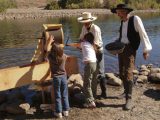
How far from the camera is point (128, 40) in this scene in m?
8.47

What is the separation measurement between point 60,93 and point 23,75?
0.97 meters

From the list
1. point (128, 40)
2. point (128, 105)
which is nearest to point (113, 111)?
point (128, 105)

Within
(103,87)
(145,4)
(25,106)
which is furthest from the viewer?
(145,4)

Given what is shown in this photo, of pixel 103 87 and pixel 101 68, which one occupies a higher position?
pixel 101 68

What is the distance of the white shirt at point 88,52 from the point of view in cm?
839

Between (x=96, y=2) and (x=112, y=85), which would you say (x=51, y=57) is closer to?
(x=112, y=85)

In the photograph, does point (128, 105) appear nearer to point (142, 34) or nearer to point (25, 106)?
point (142, 34)

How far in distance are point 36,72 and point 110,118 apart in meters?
2.01

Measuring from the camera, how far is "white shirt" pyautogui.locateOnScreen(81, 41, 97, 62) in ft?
27.5

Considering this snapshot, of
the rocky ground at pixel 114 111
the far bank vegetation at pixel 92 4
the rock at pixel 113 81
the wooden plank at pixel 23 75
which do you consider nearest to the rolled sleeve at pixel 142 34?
the rocky ground at pixel 114 111

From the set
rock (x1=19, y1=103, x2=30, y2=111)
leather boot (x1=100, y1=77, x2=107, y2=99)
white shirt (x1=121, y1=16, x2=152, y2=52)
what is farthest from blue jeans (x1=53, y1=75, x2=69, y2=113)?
white shirt (x1=121, y1=16, x2=152, y2=52)

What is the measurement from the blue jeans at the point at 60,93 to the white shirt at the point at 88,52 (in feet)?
2.20

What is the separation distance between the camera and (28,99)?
9922mm

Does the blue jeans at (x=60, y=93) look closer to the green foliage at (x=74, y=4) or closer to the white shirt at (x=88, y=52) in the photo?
the white shirt at (x=88, y=52)
